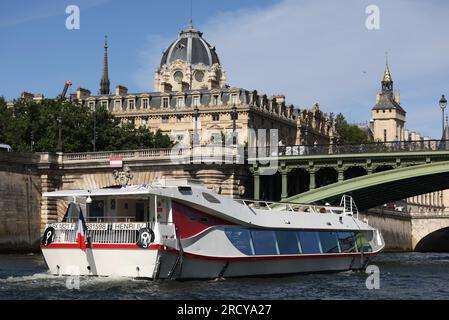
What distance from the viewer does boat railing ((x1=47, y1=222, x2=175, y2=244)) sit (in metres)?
36.3

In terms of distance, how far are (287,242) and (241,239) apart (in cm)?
344

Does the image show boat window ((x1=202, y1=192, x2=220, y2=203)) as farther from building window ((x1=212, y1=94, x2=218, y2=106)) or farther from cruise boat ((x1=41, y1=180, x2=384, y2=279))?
building window ((x1=212, y1=94, x2=218, y2=106))

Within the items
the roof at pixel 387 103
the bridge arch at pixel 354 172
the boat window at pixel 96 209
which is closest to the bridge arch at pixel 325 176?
the bridge arch at pixel 354 172

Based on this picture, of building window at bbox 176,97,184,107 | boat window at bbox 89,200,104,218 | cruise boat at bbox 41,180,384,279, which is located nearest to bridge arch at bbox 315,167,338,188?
cruise boat at bbox 41,180,384,279

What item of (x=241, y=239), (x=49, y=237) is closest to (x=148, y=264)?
(x=49, y=237)

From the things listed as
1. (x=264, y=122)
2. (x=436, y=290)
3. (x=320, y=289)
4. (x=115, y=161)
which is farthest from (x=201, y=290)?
(x=264, y=122)

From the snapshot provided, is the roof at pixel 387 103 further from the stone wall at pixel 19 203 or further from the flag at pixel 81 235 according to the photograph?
the flag at pixel 81 235

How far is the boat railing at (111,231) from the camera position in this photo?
36.3m

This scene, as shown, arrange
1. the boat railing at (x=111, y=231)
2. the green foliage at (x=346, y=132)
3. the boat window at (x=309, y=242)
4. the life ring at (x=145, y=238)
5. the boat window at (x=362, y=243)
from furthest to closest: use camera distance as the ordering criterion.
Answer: the green foliage at (x=346, y=132) < the boat window at (x=362, y=243) < the boat window at (x=309, y=242) < the boat railing at (x=111, y=231) < the life ring at (x=145, y=238)

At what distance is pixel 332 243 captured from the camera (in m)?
45.5

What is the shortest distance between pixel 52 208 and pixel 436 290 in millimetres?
37771

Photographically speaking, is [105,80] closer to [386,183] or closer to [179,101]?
[179,101]

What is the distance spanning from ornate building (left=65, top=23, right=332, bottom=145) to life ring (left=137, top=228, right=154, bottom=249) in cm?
6153

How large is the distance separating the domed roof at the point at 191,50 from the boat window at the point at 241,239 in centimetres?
9079
